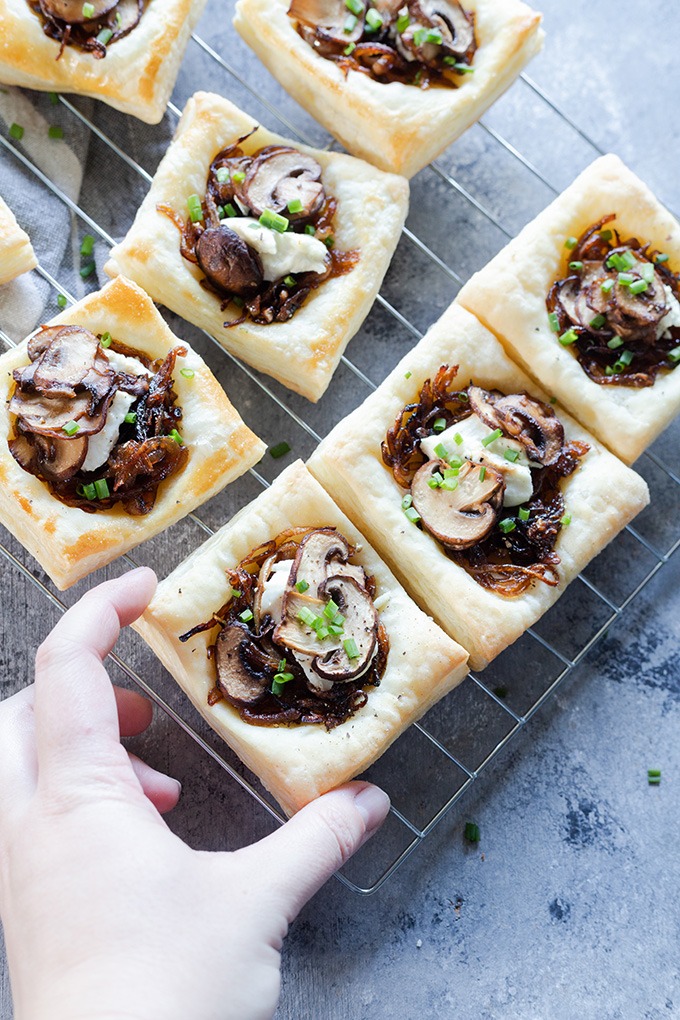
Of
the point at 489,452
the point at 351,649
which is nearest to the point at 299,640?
the point at 351,649

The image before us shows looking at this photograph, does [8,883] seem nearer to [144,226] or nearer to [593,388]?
[144,226]

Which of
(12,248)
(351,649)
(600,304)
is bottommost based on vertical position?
(12,248)

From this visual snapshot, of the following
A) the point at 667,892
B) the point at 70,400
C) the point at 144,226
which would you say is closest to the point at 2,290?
the point at 144,226

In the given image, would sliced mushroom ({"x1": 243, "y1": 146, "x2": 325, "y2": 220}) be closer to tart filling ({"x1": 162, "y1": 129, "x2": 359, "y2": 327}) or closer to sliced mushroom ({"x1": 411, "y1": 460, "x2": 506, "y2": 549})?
tart filling ({"x1": 162, "y1": 129, "x2": 359, "y2": 327})

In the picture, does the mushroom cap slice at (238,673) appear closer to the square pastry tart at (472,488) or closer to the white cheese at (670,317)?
the square pastry tart at (472,488)

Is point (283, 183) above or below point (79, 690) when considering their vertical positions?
above

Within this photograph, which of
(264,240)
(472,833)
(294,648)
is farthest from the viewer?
(472,833)

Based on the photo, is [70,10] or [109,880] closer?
[109,880]

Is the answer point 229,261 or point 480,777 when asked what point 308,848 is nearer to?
point 480,777
